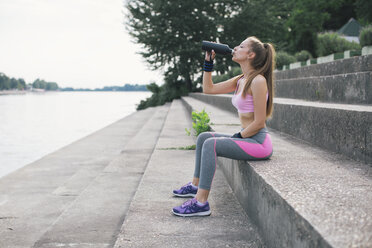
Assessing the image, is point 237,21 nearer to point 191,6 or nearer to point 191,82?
point 191,6

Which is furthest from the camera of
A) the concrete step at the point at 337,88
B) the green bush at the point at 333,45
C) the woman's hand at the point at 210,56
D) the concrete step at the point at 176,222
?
the green bush at the point at 333,45

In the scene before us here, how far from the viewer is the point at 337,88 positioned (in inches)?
181

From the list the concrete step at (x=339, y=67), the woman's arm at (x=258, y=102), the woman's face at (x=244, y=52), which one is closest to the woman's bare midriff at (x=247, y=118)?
the woman's arm at (x=258, y=102)

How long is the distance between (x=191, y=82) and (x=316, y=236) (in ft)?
78.5

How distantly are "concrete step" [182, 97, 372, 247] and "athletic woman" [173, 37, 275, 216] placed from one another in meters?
0.14

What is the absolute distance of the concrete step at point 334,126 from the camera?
2.60m

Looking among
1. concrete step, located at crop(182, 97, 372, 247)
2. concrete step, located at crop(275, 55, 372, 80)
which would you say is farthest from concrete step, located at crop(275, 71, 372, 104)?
concrete step, located at crop(182, 97, 372, 247)

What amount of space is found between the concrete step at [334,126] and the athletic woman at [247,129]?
59 centimetres

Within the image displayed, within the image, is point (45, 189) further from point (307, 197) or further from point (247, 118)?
point (307, 197)

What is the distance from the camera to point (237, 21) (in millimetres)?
22078

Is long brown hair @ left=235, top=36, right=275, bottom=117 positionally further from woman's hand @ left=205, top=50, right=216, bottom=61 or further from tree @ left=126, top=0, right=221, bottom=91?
tree @ left=126, top=0, right=221, bottom=91

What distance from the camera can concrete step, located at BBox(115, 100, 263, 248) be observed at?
2248 millimetres

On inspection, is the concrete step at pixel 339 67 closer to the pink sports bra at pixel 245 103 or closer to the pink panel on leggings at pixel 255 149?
the pink sports bra at pixel 245 103

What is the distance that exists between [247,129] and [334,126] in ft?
2.64
